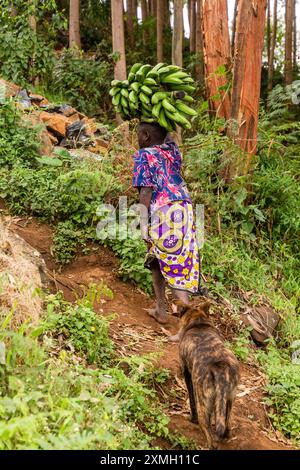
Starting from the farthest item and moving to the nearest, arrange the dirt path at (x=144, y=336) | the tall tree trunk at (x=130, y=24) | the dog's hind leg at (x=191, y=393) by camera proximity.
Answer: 1. the tall tree trunk at (x=130, y=24)
2. the dirt path at (x=144, y=336)
3. the dog's hind leg at (x=191, y=393)

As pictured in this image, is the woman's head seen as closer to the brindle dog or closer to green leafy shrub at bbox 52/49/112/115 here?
the brindle dog

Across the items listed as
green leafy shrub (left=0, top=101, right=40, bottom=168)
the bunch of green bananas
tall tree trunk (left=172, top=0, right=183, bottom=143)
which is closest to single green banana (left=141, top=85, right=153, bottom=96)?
the bunch of green bananas

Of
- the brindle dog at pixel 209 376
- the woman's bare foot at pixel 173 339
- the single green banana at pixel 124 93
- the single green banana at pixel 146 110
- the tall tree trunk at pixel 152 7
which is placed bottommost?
the woman's bare foot at pixel 173 339

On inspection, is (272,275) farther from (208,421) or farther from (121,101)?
(208,421)

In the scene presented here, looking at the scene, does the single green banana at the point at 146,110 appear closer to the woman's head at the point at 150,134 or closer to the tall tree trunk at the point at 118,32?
the woman's head at the point at 150,134

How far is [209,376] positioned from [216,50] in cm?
586

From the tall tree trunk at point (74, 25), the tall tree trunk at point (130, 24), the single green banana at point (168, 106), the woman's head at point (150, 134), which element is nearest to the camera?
the single green banana at point (168, 106)

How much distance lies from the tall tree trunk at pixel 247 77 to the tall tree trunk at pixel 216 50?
1.01ft

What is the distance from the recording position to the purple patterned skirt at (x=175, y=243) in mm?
5402

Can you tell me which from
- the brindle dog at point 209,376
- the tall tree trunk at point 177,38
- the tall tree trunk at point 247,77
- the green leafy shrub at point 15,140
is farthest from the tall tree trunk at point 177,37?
the brindle dog at point 209,376

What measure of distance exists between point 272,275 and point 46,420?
15.5 feet

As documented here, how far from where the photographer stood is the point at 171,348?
5.46 metres

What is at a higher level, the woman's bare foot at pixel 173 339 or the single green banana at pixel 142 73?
the single green banana at pixel 142 73
